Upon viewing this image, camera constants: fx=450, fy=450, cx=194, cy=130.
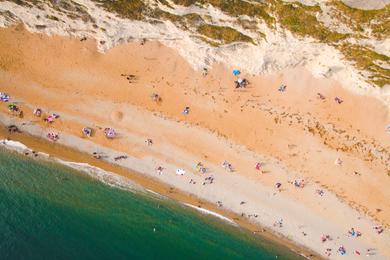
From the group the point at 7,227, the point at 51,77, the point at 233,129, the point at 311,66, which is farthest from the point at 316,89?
the point at 7,227

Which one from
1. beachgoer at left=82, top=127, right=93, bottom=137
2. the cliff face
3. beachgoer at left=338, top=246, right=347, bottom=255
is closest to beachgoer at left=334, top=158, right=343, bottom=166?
the cliff face

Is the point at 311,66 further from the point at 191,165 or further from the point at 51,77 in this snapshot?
the point at 51,77

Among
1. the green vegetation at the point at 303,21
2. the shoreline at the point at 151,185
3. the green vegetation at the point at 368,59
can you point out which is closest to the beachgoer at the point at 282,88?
the green vegetation at the point at 303,21

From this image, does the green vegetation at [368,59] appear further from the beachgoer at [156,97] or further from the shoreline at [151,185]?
the shoreline at [151,185]

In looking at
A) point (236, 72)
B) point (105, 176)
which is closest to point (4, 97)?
point (105, 176)

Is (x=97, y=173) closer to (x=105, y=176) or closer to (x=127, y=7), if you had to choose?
(x=105, y=176)

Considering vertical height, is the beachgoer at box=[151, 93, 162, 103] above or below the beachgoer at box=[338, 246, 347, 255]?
above

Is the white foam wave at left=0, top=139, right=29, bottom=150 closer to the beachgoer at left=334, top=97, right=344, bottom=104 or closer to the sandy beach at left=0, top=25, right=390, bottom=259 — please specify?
the sandy beach at left=0, top=25, right=390, bottom=259
